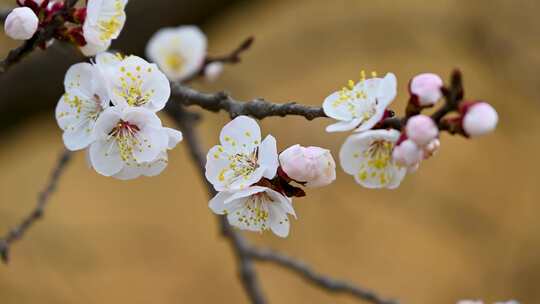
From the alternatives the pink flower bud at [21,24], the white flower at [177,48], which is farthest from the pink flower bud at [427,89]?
the white flower at [177,48]

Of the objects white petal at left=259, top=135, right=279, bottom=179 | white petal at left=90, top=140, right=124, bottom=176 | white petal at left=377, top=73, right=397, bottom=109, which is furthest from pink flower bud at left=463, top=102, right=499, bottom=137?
white petal at left=90, top=140, right=124, bottom=176

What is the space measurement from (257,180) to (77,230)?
2.46 m

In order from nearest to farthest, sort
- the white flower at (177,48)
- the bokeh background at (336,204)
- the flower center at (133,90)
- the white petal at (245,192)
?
the white petal at (245,192)
the flower center at (133,90)
the white flower at (177,48)
the bokeh background at (336,204)

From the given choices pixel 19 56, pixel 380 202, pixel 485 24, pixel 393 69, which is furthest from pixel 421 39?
pixel 19 56

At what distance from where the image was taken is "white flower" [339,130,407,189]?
3.09 ft

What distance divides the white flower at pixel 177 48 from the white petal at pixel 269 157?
114 cm

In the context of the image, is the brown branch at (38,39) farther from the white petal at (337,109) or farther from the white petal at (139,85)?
the white petal at (337,109)

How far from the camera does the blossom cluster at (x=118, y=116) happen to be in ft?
3.17

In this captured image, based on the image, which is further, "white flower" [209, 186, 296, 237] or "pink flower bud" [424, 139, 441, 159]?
"white flower" [209, 186, 296, 237]

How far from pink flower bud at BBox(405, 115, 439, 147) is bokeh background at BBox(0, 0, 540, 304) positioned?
1.79 m

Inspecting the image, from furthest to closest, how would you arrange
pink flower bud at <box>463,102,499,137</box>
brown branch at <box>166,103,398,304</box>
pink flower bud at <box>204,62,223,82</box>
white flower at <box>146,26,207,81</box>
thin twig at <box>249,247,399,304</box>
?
white flower at <box>146,26,207,81</box> < pink flower bud at <box>204,62,223,82</box> < brown branch at <box>166,103,398,304</box> < thin twig at <box>249,247,399,304</box> < pink flower bud at <box>463,102,499,137</box>

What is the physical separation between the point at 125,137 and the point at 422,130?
16.9 inches

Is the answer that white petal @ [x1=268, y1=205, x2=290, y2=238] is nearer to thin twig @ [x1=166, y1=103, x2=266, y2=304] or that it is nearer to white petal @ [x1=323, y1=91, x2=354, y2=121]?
white petal @ [x1=323, y1=91, x2=354, y2=121]

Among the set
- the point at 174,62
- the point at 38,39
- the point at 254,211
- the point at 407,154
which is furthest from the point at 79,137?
the point at 174,62
